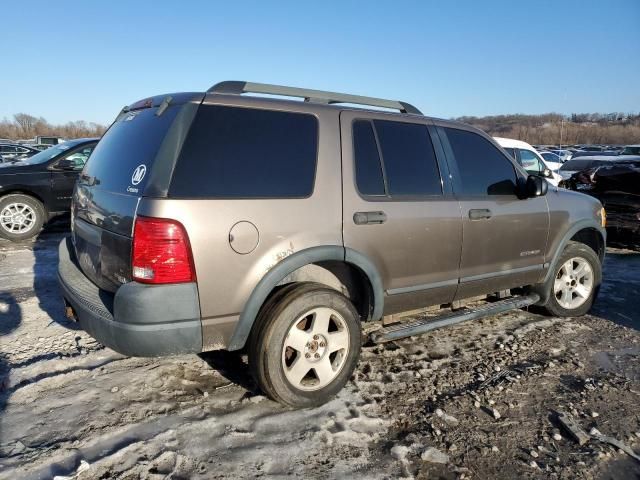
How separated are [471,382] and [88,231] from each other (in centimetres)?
284

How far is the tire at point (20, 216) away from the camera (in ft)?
25.0

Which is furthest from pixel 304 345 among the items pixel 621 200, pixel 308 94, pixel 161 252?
pixel 621 200

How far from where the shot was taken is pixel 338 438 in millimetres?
2689

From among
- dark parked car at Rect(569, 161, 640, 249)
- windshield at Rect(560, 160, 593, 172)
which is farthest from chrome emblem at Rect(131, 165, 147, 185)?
windshield at Rect(560, 160, 593, 172)

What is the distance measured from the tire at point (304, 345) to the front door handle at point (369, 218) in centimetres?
50

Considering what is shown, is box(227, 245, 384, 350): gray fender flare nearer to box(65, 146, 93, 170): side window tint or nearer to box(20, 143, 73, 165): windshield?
box(65, 146, 93, 170): side window tint

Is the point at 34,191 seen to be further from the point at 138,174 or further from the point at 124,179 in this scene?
the point at 138,174

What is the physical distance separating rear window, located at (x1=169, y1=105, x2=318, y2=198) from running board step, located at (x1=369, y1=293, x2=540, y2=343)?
1.25m

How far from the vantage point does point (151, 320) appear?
252cm

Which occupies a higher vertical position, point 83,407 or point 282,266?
point 282,266

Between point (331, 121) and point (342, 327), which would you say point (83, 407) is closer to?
point (342, 327)

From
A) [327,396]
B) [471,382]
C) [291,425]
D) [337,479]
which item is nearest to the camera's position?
[337,479]

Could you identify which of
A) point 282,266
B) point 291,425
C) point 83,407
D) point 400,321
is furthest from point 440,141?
point 83,407

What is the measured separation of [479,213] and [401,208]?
820 millimetres
